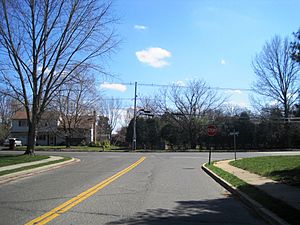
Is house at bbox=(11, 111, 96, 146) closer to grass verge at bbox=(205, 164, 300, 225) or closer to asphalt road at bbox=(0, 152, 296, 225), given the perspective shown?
asphalt road at bbox=(0, 152, 296, 225)

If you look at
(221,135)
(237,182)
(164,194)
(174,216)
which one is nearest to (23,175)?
(164,194)

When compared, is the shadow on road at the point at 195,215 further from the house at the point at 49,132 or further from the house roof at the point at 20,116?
the house roof at the point at 20,116

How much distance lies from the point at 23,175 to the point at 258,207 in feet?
38.9

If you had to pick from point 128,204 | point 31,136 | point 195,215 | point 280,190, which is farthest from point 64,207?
point 31,136

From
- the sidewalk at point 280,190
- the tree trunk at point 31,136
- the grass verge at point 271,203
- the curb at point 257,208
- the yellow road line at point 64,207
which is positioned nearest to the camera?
the yellow road line at point 64,207

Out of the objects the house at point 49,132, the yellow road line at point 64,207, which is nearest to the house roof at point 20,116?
the house at point 49,132

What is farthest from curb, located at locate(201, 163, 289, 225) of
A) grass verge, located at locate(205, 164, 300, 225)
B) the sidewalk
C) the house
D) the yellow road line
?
the house

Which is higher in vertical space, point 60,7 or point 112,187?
point 60,7

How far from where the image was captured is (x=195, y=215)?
8781 millimetres

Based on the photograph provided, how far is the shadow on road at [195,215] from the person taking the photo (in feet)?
26.5

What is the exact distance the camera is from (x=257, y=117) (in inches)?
2438

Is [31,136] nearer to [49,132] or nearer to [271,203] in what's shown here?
[271,203]

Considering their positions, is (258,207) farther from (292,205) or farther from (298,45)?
(298,45)

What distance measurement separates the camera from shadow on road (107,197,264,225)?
26.5 ft
